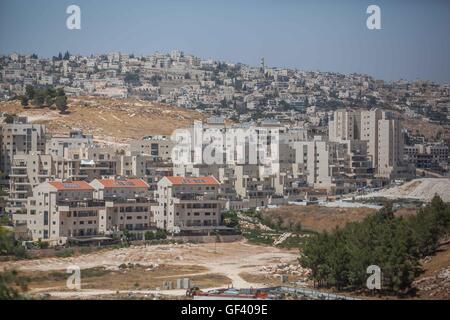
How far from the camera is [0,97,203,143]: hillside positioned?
93.1ft

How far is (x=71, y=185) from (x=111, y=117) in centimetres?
1164

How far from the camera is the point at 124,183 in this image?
1975 cm

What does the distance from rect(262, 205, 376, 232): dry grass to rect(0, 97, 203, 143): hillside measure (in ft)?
21.2

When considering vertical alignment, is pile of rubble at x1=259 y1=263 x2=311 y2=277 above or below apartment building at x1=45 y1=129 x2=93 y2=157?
below

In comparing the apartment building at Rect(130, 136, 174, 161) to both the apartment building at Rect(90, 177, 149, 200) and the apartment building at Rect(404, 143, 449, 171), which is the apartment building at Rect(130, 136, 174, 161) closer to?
the apartment building at Rect(90, 177, 149, 200)

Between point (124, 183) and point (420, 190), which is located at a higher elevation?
point (124, 183)

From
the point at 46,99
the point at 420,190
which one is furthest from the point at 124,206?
the point at 46,99

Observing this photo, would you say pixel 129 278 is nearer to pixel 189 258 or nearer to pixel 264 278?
pixel 264 278

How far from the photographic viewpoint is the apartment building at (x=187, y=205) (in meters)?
19.5

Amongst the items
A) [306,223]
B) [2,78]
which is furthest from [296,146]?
[2,78]

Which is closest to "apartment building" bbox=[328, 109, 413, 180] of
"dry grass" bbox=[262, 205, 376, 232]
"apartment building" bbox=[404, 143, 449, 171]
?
"apartment building" bbox=[404, 143, 449, 171]

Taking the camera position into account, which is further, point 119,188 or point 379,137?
point 379,137

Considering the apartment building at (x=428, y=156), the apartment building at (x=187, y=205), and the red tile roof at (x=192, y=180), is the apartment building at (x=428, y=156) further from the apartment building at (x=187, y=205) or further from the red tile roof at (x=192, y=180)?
the apartment building at (x=187, y=205)
